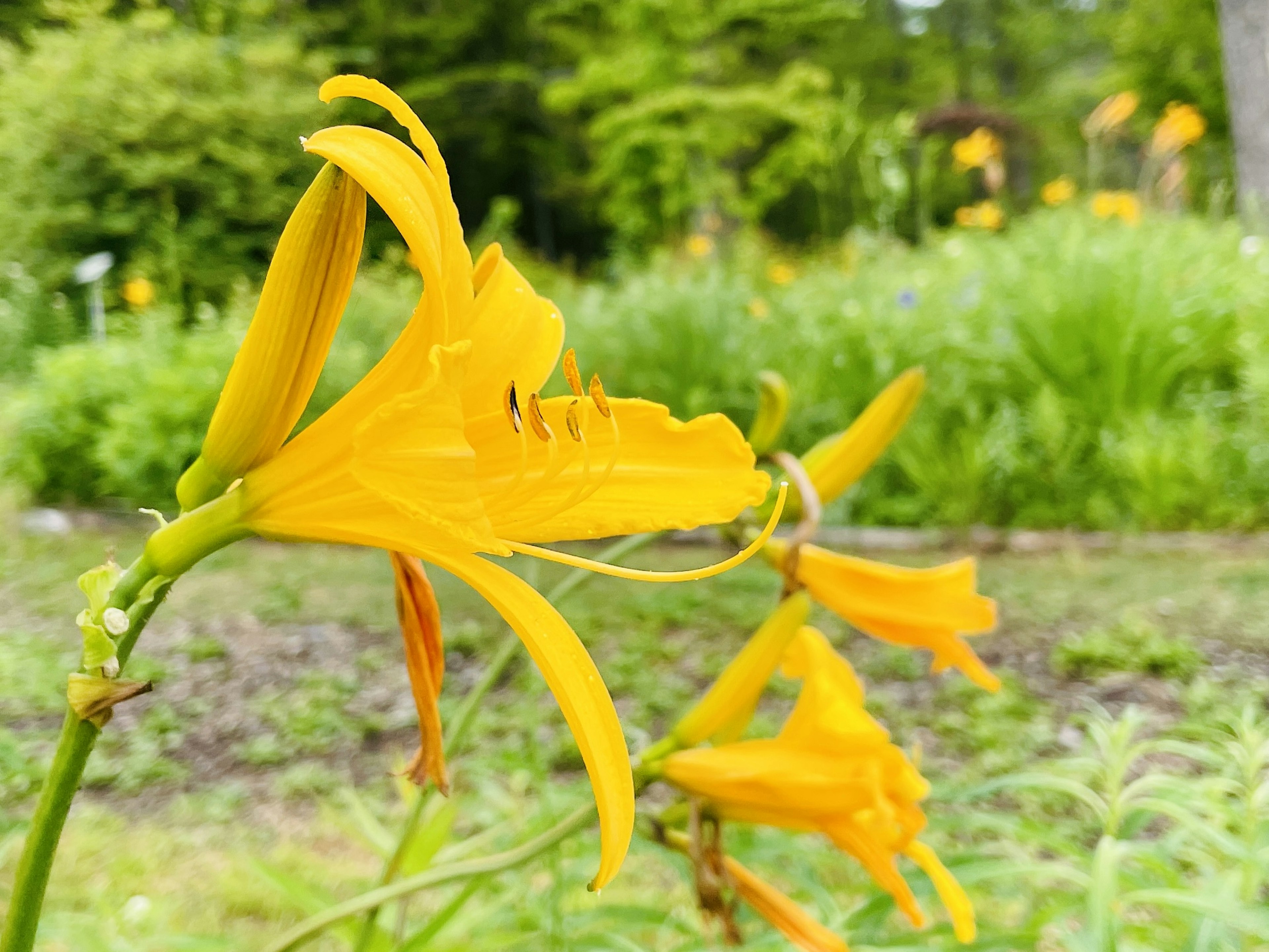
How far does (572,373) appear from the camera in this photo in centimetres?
33

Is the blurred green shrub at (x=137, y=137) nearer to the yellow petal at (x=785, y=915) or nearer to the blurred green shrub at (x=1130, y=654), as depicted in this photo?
the yellow petal at (x=785, y=915)

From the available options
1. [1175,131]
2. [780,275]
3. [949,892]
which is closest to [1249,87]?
[1175,131]

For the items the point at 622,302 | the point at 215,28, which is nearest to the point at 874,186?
the point at 622,302

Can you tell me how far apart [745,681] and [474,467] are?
0.29 metres

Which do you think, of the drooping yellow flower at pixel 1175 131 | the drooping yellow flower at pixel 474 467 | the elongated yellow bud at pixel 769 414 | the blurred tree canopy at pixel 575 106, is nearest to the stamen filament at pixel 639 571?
the drooping yellow flower at pixel 474 467

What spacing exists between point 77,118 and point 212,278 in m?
0.42

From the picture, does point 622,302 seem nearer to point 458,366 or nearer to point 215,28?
point 215,28

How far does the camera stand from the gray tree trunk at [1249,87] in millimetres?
4516

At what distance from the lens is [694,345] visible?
9.96ft

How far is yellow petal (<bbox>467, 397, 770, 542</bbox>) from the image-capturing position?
0.35m

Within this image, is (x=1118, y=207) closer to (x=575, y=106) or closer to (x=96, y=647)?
(x=575, y=106)

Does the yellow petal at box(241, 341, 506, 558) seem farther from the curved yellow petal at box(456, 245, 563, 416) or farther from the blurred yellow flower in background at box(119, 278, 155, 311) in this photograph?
the blurred yellow flower in background at box(119, 278, 155, 311)

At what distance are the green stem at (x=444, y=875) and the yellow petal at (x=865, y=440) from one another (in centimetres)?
26

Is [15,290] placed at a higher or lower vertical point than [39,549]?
higher
